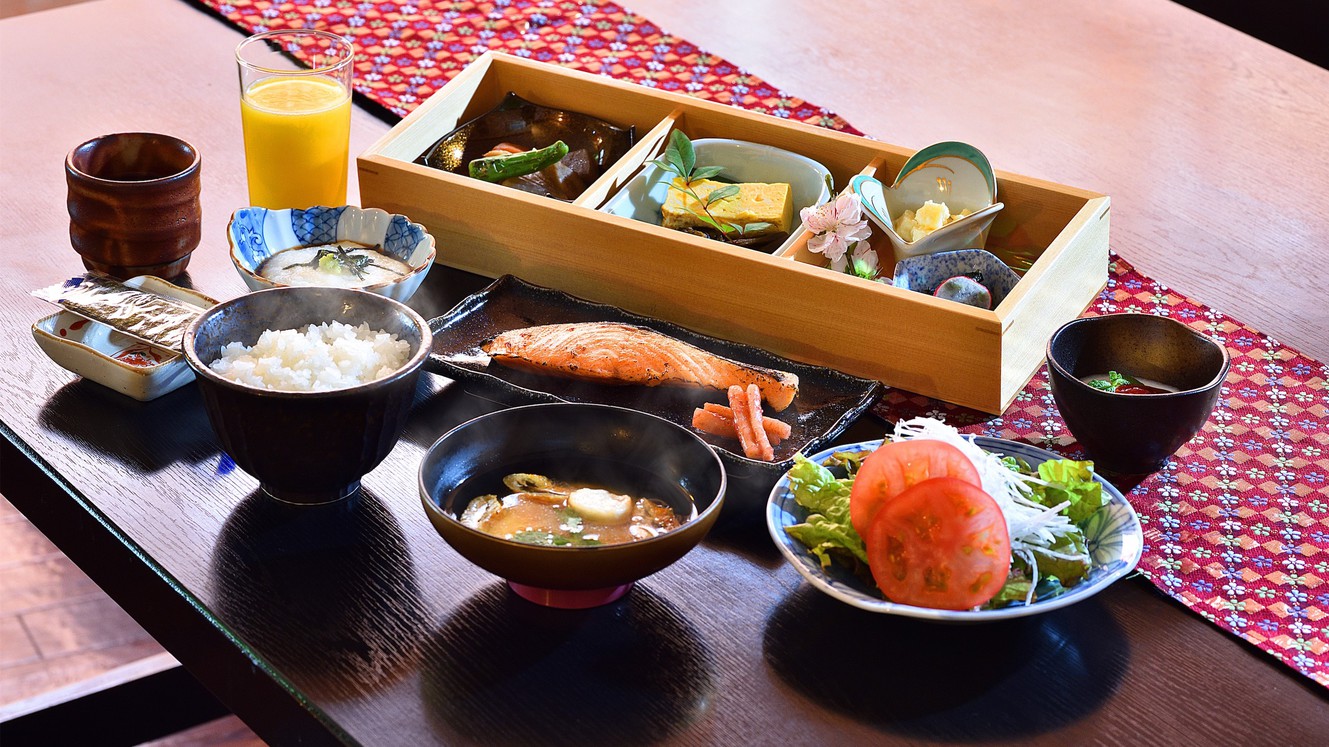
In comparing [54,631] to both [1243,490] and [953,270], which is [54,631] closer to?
[953,270]

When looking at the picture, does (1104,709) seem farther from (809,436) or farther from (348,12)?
(348,12)

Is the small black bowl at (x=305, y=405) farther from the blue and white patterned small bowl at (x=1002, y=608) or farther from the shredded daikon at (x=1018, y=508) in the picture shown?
the shredded daikon at (x=1018, y=508)

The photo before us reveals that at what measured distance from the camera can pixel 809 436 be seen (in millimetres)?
1416

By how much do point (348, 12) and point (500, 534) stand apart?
5.69 feet

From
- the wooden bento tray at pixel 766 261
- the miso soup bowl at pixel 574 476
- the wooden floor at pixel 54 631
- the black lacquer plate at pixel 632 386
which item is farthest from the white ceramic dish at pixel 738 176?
the wooden floor at pixel 54 631

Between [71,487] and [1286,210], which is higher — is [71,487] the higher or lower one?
the lower one

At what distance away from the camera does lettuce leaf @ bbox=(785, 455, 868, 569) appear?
3.83 ft

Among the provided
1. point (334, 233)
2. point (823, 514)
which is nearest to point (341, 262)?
point (334, 233)

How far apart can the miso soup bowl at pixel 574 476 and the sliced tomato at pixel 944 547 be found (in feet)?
0.53

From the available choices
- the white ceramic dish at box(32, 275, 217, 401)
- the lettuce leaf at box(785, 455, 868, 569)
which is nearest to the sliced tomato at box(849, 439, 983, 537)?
the lettuce leaf at box(785, 455, 868, 569)

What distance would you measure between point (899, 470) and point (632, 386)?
0.44 metres

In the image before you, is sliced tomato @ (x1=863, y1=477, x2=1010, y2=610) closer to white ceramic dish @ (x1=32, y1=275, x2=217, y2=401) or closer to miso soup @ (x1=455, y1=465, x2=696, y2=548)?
miso soup @ (x1=455, y1=465, x2=696, y2=548)

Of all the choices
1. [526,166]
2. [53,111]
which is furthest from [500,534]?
[53,111]

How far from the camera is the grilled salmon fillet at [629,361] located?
1458 mm
